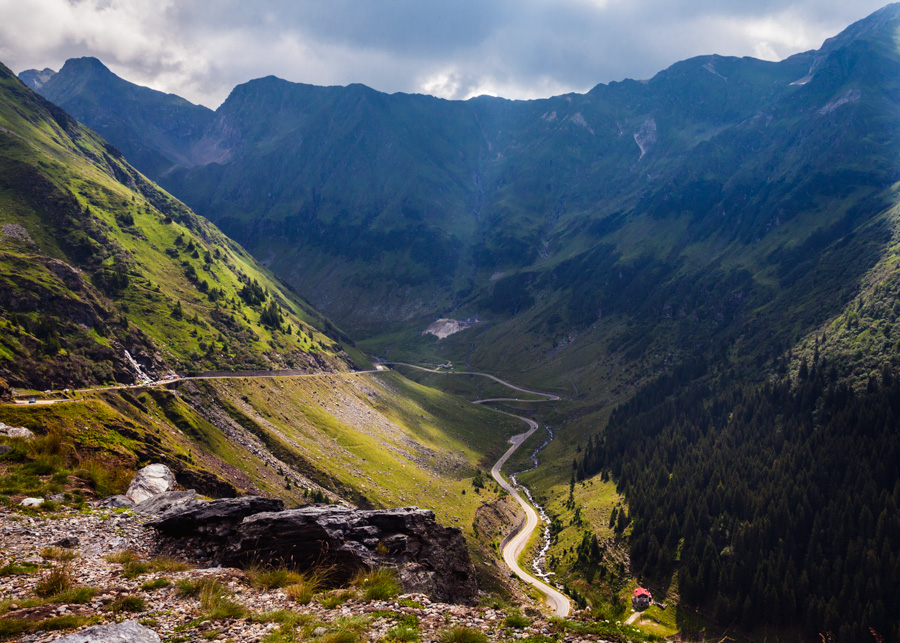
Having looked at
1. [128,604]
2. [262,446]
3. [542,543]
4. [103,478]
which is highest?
[128,604]

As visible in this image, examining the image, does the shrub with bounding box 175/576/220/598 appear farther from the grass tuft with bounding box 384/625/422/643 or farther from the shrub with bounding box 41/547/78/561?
the grass tuft with bounding box 384/625/422/643

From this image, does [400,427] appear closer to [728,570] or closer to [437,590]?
[728,570]

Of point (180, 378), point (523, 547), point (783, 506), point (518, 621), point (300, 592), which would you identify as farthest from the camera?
point (523, 547)

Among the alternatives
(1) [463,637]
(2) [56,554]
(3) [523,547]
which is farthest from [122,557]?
(3) [523,547]

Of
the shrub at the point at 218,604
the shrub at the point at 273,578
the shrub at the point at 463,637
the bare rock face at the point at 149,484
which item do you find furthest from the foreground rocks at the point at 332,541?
the shrub at the point at 463,637

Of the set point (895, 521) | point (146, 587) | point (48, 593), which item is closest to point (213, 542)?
point (146, 587)

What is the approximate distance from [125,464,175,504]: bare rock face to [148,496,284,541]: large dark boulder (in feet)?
20.5

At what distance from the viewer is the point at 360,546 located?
78.1 feet

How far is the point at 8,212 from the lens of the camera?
13125 centimetres

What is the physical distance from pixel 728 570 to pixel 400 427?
99930 mm

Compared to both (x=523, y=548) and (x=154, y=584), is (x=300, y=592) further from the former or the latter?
(x=523, y=548)

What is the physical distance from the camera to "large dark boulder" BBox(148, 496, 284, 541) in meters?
23.6

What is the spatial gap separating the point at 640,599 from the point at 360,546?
9070cm

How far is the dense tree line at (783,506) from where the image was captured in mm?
82812
